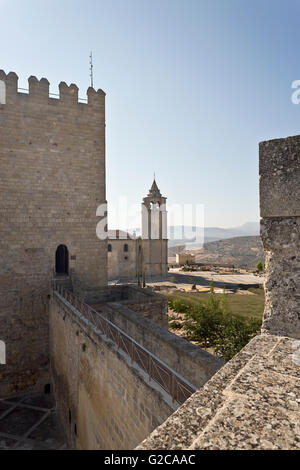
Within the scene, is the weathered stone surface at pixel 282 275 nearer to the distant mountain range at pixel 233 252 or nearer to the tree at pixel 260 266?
the tree at pixel 260 266

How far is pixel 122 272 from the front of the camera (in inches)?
1369

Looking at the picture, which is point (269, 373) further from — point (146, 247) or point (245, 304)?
point (146, 247)

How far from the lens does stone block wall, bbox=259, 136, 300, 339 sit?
8.38 feet

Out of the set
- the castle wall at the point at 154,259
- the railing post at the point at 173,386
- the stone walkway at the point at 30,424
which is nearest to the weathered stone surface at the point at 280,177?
the railing post at the point at 173,386

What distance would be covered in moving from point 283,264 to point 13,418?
10562mm

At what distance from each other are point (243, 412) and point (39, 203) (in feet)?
37.6

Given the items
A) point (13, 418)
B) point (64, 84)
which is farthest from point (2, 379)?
point (64, 84)

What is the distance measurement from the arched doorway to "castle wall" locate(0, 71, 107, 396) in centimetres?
47

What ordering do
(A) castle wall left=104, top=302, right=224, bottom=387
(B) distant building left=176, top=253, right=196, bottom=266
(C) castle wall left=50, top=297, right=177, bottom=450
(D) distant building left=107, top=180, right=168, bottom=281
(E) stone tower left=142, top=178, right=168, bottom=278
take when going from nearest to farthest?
1. (C) castle wall left=50, top=297, right=177, bottom=450
2. (A) castle wall left=104, top=302, right=224, bottom=387
3. (D) distant building left=107, top=180, right=168, bottom=281
4. (E) stone tower left=142, top=178, right=168, bottom=278
5. (B) distant building left=176, top=253, right=196, bottom=266

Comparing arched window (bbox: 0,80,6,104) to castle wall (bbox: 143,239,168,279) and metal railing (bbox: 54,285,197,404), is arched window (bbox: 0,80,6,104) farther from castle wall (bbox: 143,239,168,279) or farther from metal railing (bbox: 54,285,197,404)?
castle wall (bbox: 143,239,168,279)

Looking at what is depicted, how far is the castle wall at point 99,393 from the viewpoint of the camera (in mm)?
3984

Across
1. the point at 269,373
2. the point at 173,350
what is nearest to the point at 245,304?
the point at 173,350

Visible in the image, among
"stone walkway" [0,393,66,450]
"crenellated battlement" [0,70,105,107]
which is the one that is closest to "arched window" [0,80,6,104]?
"crenellated battlement" [0,70,105,107]

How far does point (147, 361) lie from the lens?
199 inches
